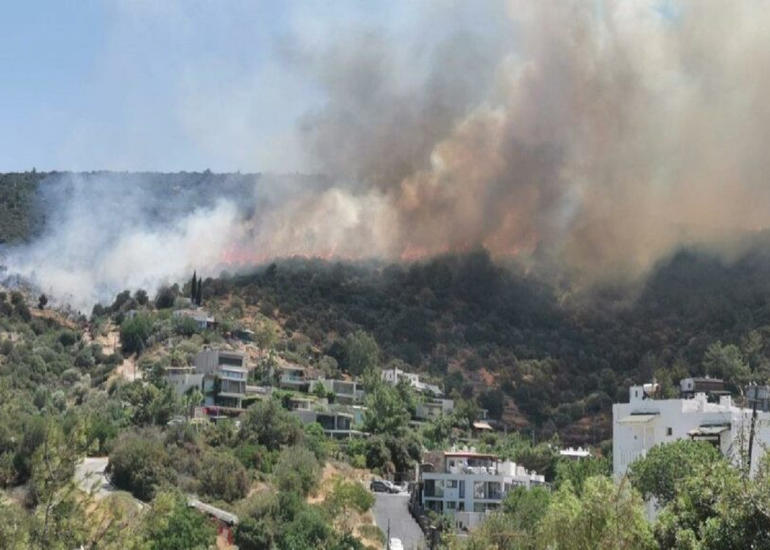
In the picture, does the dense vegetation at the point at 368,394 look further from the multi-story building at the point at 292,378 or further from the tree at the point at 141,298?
the multi-story building at the point at 292,378

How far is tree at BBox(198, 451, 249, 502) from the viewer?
252 feet

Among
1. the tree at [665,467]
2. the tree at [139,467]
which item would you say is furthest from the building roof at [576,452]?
the tree at [665,467]

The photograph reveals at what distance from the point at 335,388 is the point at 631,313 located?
49500 millimetres

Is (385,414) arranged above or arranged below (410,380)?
below

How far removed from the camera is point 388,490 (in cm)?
8475

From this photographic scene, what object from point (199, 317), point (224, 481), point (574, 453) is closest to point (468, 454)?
point (574, 453)

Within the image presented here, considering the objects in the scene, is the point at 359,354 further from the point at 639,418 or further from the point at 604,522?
the point at 604,522

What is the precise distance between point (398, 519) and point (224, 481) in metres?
11.1

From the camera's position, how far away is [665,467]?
51.9 m

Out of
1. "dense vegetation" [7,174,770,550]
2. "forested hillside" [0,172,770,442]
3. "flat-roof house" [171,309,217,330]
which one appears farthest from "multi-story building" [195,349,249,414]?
"forested hillside" [0,172,770,442]

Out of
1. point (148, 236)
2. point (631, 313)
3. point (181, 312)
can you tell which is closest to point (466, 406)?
point (181, 312)

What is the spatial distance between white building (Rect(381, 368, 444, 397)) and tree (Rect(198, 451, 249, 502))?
38.9 metres

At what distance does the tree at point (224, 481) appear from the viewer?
252 ft

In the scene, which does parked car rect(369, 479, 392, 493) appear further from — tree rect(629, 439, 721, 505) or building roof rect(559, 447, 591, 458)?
tree rect(629, 439, 721, 505)
